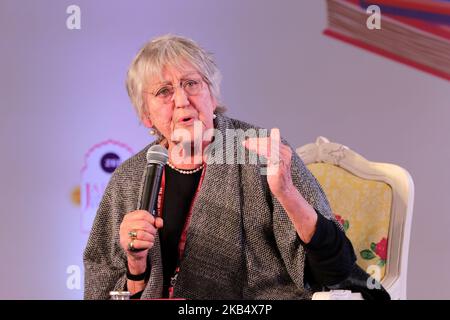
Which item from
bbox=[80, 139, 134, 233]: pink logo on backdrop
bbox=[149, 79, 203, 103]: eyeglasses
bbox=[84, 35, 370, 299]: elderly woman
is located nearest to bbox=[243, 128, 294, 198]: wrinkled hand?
bbox=[84, 35, 370, 299]: elderly woman

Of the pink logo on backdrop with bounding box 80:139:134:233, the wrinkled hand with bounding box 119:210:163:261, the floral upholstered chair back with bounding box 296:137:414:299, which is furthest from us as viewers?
the pink logo on backdrop with bounding box 80:139:134:233

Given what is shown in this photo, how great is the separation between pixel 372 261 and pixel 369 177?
0.83 feet

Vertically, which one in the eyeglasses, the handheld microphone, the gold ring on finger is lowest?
the gold ring on finger

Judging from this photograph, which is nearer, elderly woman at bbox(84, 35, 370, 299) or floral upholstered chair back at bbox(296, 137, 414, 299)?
elderly woman at bbox(84, 35, 370, 299)

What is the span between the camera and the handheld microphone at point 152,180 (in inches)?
52.3

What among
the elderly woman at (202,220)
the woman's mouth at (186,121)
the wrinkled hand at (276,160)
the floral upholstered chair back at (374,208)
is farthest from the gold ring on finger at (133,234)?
the floral upholstered chair back at (374,208)

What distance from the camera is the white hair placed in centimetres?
171

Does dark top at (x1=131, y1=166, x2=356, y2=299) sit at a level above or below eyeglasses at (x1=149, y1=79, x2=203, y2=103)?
below

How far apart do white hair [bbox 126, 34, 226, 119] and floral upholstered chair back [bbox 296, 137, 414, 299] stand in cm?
50

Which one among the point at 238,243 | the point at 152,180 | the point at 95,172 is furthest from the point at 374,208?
the point at 95,172

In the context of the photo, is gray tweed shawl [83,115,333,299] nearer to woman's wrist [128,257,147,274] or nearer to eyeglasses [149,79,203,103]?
woman's wrist [128,257,147,274]

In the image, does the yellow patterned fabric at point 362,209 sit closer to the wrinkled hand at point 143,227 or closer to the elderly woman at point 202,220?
the elderly woman at point 202,220

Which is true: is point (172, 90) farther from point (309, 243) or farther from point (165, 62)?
point (309, 243)
